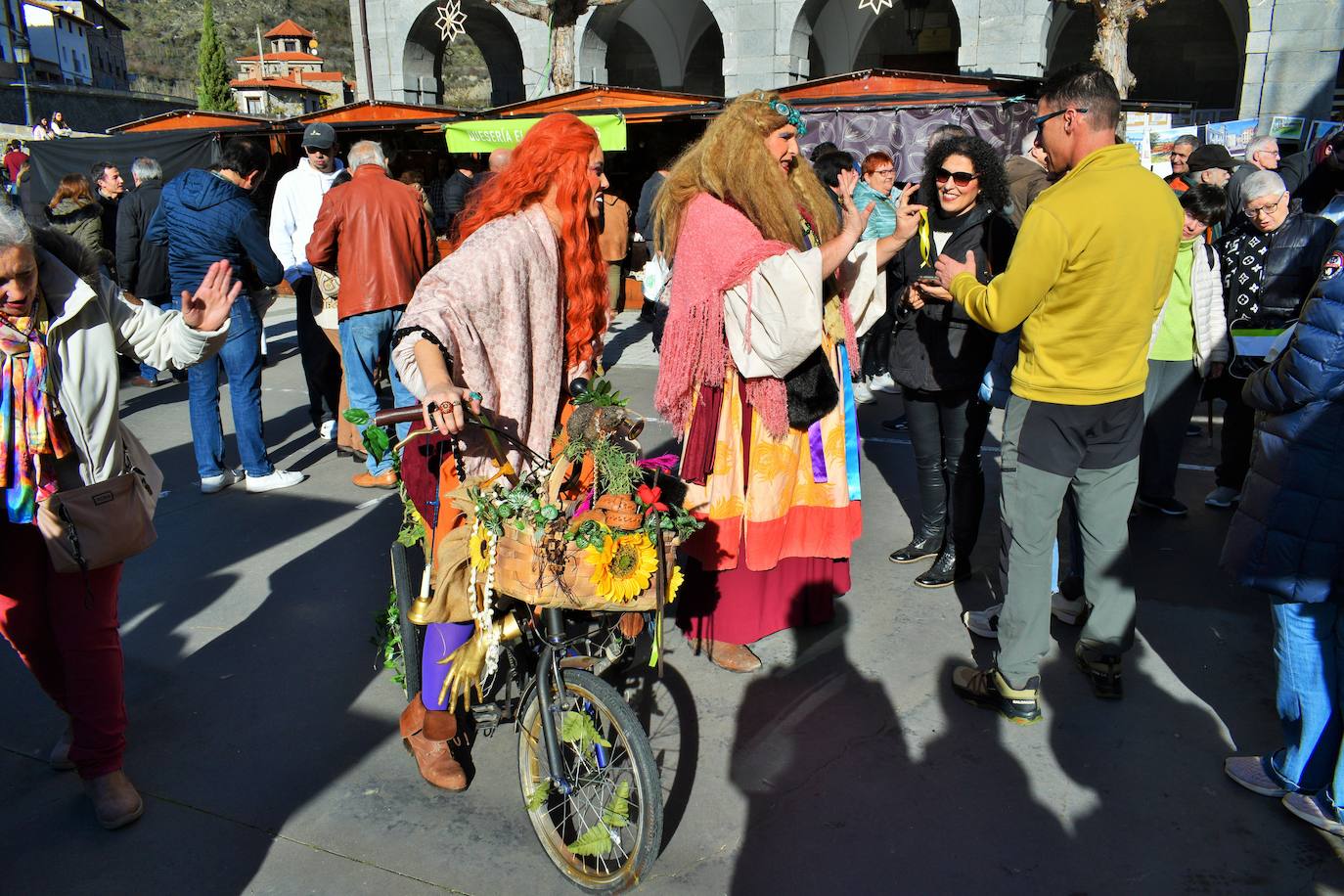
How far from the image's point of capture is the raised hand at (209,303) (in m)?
2.93

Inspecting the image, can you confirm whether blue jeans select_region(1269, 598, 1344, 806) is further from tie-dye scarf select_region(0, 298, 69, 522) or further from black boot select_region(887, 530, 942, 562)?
tie-dye scarf select_region(0, 298, 69, 522)

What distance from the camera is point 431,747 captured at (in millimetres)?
3098

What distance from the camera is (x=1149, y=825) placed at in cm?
286

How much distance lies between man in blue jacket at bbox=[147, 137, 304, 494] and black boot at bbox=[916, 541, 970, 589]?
3.93m

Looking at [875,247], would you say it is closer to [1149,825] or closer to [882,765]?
[882,765]

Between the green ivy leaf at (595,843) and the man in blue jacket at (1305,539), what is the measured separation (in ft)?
6.38

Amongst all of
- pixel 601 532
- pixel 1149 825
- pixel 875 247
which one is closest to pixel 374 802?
pixel 601 532

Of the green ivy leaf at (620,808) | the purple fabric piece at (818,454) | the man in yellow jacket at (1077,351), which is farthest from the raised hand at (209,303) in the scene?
the man in yellow jacket at (1077,351)

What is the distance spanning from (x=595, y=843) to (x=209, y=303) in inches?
76.4

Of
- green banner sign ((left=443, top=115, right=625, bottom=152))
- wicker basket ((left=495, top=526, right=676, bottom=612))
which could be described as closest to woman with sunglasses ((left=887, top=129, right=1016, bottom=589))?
wicker basket ((left=495, top=526, right=676, bottom=612))

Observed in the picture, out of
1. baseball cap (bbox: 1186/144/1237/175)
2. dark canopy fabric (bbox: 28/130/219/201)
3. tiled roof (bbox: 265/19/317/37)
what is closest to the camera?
baseball cap (bbox: 1186/144/1237/175)

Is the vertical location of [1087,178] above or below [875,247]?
above

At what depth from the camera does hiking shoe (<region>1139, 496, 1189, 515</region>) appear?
529 centimetres

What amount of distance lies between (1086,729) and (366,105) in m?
12.9
